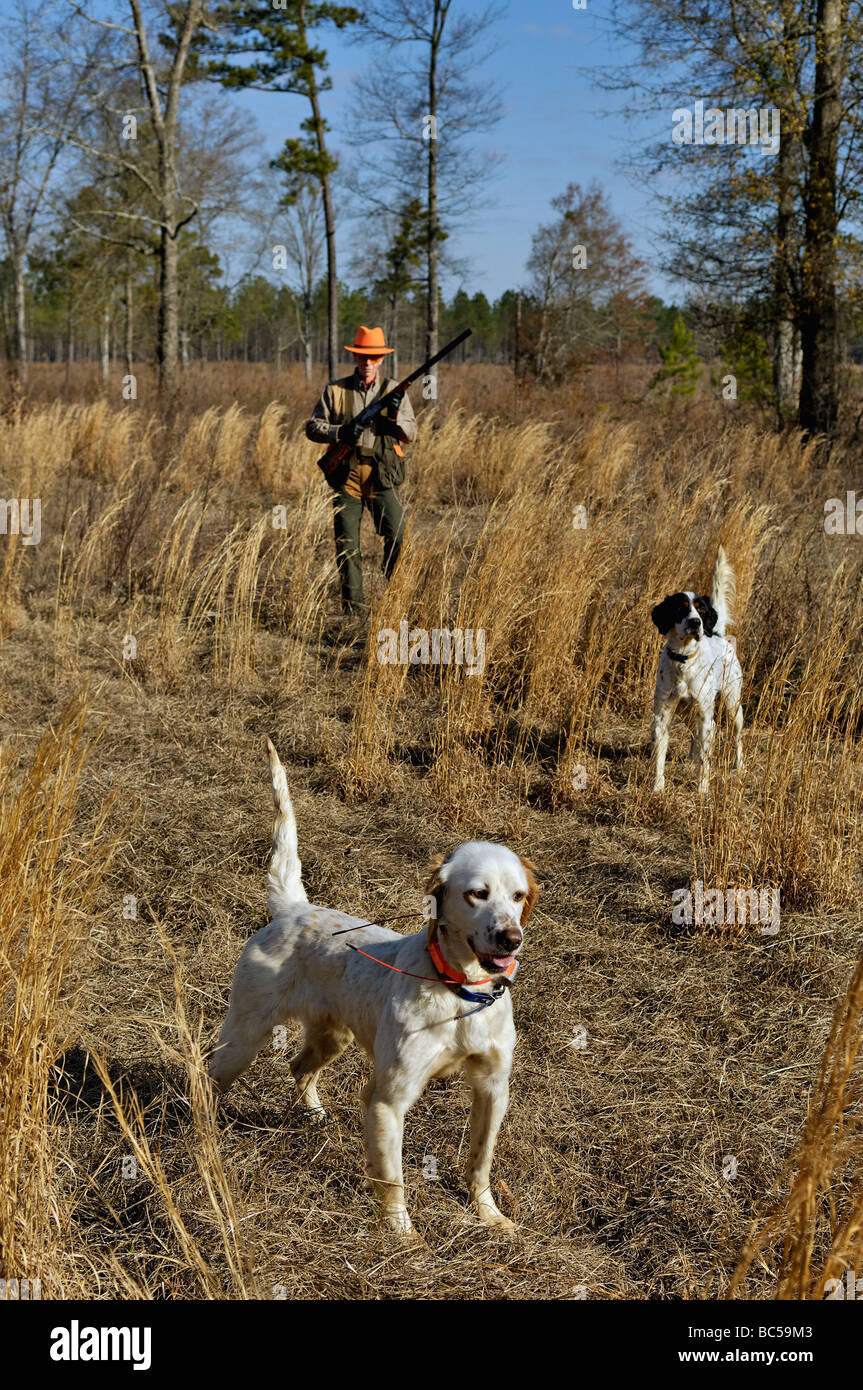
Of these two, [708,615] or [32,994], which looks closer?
[32,994]

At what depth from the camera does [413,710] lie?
5.20 metres

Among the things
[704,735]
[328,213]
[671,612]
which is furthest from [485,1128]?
[328,213]

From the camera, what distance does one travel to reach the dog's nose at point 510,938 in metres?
1.92

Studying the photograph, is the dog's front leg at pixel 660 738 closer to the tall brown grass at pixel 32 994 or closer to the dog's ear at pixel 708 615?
the dog's ear at pixel 708 615

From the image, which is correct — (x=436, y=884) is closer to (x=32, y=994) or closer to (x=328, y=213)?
(x=32, y=994)

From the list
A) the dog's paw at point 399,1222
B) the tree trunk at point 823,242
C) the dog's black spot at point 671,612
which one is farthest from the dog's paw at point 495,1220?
the tree trunk at point 823,242

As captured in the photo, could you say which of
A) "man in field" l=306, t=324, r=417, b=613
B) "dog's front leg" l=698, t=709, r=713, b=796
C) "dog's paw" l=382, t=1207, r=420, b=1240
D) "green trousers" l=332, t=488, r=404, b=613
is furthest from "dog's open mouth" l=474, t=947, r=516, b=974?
"man in field" l=306, t=324, r=417, b=613

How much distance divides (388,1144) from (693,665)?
122 inches

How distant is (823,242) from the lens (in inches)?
448

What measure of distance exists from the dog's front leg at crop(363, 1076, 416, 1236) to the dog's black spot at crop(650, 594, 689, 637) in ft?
9.95

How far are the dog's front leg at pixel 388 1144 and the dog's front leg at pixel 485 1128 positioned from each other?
189 mm

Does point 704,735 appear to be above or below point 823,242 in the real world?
below

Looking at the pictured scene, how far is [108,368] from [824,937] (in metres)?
29.4
